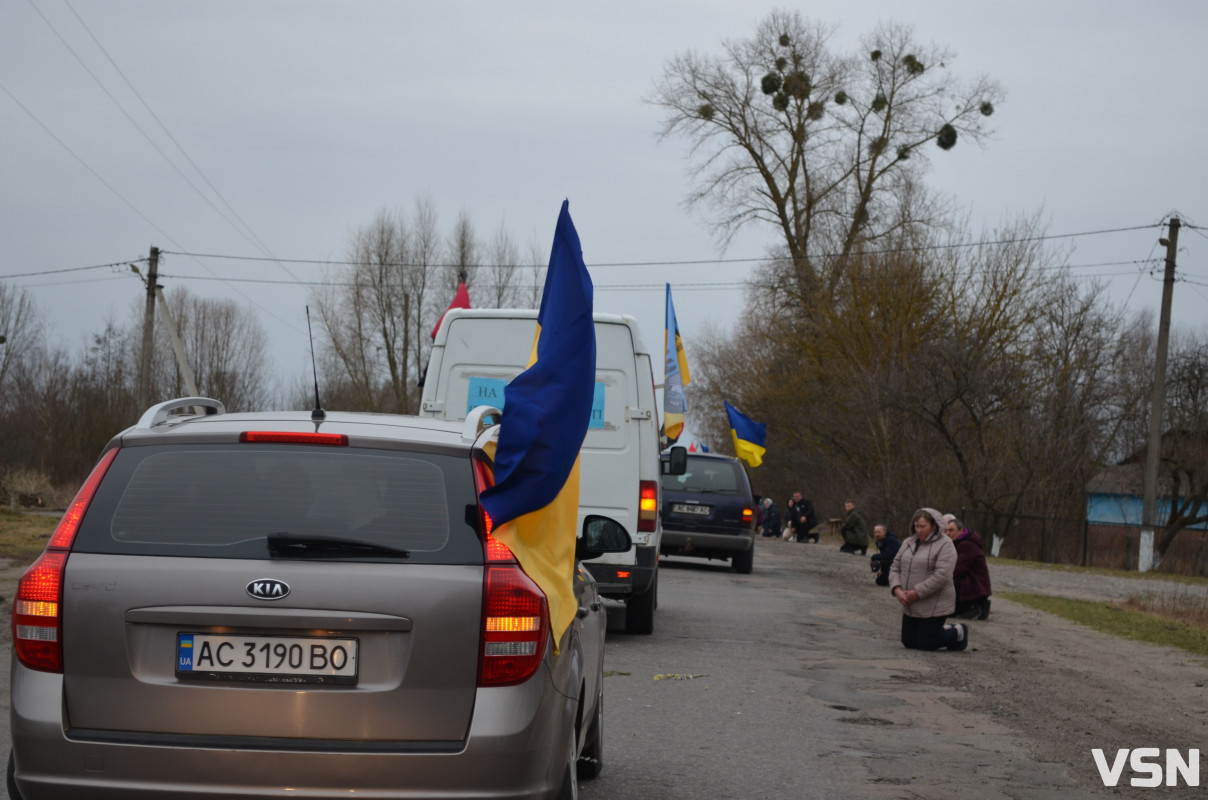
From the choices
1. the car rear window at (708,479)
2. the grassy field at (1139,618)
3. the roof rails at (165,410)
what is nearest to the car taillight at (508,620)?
the roof rails at (165,410)

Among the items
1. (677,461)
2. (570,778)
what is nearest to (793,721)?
(570,778)

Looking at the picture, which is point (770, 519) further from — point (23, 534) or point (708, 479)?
point (23, 534)

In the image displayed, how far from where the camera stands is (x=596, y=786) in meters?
6.20

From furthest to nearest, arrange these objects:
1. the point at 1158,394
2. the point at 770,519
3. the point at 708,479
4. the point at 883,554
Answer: the point at 770,519
the point at 1158,394
the point at 708,479
the point at 883,554

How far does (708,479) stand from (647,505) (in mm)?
10898

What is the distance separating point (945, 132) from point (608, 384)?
121 feet

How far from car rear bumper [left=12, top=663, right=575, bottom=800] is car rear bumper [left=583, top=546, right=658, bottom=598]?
731 cm

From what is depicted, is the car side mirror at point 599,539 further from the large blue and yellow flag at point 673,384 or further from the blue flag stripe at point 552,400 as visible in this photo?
the large blue and yellow flag at point 673,384

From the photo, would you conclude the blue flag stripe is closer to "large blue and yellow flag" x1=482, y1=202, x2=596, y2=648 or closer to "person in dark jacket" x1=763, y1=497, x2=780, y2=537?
"large blue and yellow flag" x1=482, y1=202, x2=596, y2=648

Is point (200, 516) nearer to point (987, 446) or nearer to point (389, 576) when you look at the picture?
point (389, 576)

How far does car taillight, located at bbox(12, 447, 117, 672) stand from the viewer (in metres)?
3.95

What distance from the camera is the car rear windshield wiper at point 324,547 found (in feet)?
13.2

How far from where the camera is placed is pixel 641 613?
40.4 feet

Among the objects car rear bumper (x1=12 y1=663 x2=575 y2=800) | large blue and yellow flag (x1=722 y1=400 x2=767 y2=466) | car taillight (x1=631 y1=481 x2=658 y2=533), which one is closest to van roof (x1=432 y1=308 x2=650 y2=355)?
car taillight (x1=631 y1=481 x2=658 y2=533)
